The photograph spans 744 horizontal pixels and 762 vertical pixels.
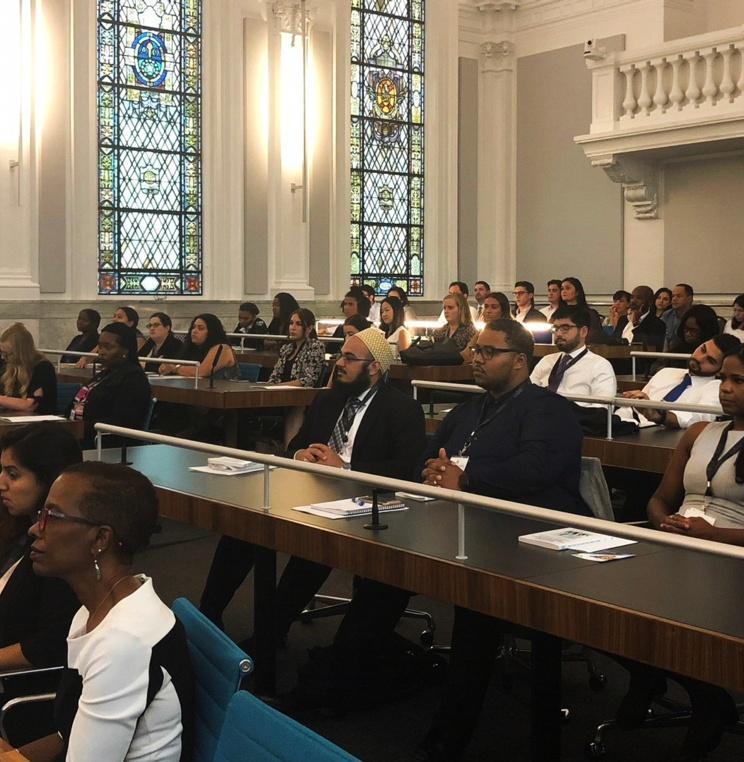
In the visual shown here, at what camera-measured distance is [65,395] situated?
25.2 feet

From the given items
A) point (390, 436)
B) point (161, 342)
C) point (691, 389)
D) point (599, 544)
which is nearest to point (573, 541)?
point (599, 544)

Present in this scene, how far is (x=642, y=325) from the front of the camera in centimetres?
1067

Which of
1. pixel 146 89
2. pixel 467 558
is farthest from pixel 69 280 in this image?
pixel 467 558

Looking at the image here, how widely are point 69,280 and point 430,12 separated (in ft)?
19.9

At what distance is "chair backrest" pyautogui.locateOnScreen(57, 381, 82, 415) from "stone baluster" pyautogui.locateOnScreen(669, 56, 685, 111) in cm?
750

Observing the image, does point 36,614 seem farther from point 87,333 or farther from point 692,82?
point 692,82

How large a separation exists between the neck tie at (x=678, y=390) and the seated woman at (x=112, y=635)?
3.99 metres

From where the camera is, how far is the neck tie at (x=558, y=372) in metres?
6.12

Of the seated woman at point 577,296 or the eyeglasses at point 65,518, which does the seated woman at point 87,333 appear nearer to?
the seated woman at point 577,296

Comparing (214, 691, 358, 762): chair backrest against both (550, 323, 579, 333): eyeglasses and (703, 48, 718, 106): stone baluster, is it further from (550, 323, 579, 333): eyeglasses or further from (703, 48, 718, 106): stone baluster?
(703, 48, 718, 106): stone baluster

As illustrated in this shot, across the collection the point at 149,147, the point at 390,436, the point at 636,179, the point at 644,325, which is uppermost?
the point at 149,147

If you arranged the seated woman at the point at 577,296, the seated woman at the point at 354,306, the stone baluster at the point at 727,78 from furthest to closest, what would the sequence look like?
the stone baluster at the point at 727,78 → the seated woman at the point at 354,306 → the seated woman at the point at 577,296

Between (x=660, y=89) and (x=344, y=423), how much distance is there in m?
8.87

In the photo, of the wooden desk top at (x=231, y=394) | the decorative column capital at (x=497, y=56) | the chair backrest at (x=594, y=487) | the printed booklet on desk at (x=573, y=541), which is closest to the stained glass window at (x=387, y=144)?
the decorative column capital at (x=497, y=56)
